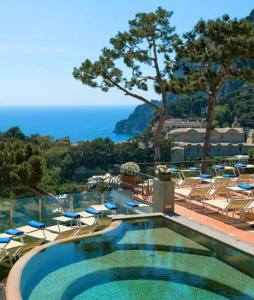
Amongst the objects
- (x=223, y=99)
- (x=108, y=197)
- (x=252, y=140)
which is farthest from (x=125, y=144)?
(x=108, y=197)

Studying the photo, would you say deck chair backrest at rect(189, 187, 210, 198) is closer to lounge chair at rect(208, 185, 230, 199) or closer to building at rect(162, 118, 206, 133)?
lounge chair at rect(208, 185, 230, 199)

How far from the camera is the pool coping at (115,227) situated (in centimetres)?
643

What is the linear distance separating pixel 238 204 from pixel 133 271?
324 centimetres

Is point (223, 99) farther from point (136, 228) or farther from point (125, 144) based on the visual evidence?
point (136, 228)

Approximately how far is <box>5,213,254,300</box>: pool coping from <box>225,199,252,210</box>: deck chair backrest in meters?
0.74

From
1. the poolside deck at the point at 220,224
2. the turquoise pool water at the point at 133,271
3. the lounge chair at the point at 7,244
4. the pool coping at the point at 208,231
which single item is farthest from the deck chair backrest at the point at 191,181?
the lounge chair at the point at 7,244

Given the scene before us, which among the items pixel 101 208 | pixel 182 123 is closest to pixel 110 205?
pixel 101 208

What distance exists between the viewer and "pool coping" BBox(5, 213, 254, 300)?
21.1 feet

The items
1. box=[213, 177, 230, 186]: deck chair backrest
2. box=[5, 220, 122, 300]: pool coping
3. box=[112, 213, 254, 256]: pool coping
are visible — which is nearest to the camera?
box=[5, 220, 122, 300]: pool coping

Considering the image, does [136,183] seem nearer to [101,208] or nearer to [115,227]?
[101,208]

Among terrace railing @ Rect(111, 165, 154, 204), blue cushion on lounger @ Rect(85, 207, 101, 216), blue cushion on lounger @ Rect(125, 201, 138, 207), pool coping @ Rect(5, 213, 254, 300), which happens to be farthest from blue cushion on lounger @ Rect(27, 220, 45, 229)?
A: terrace railing @ Rect(111, 165, 154, 204)

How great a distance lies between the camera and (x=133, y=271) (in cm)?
830

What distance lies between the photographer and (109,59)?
1923cm

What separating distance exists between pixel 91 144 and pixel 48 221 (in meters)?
82.0
